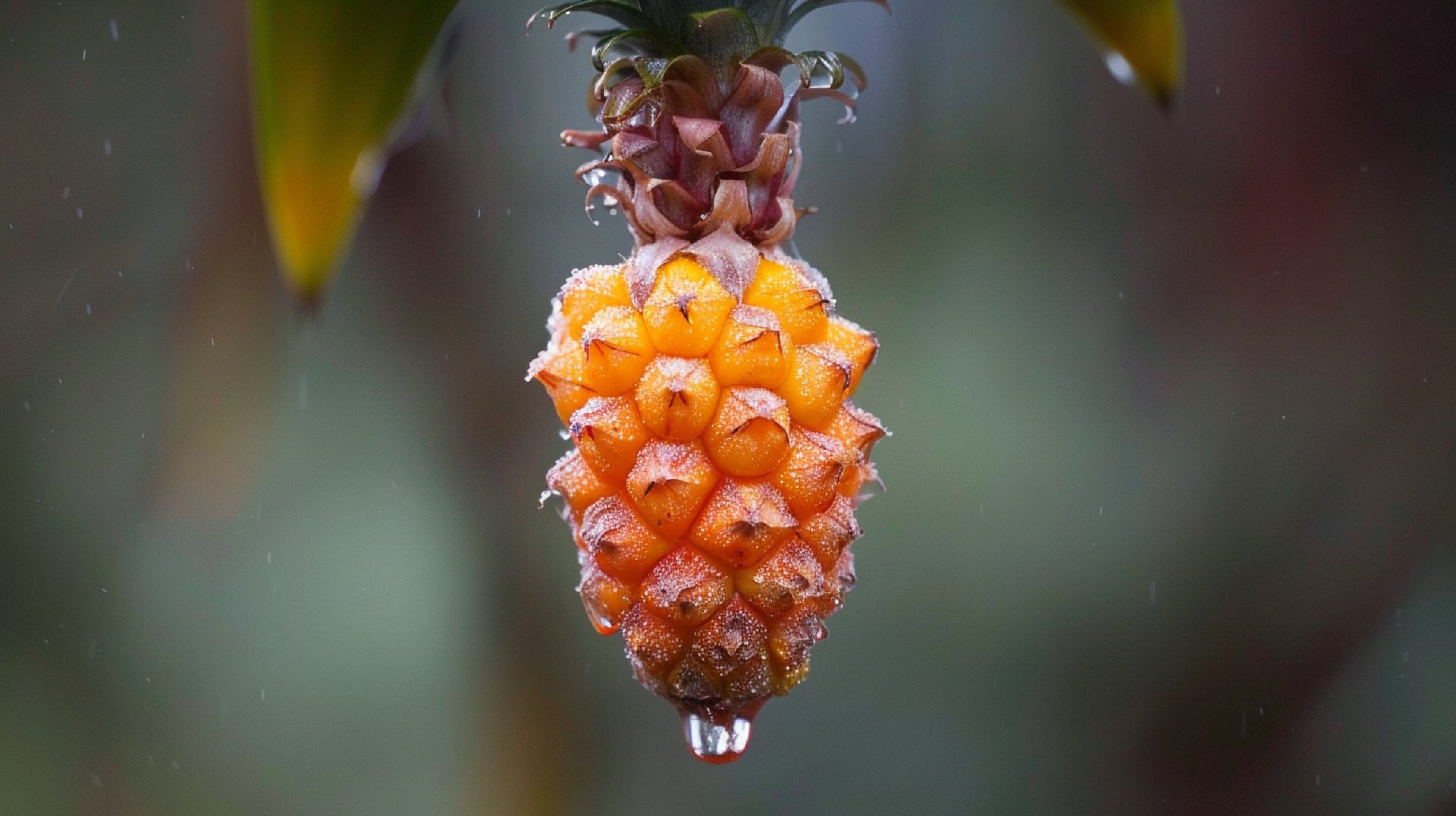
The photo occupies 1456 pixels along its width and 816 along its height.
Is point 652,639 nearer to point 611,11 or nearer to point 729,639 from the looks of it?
point 729,639

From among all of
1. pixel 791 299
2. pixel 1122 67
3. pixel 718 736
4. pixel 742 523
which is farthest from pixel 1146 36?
pixel 718 736

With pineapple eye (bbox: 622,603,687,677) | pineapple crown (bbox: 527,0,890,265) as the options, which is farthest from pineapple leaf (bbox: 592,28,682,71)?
pineapple eye (bbox: 622,603,687,677)

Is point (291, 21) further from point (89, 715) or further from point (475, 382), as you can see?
point (89, 715)

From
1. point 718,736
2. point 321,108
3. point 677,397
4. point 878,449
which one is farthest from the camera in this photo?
point 878,449

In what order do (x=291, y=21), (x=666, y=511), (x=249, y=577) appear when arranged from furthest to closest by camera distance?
(x=249, y=577)
(x=666, y=511)
(x=291, y=21)

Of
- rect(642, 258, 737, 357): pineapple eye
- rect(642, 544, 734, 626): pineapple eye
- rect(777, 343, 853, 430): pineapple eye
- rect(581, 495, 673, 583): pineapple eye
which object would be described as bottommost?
rect(642, 544, 734, 626): pineapple eye

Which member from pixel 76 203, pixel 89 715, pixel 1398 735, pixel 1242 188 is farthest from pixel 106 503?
pixel 1398 735

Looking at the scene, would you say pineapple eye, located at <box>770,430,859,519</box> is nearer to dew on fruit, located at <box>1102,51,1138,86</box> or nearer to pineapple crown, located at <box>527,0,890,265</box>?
pineapple crown, located at <box>527,0,890,265</box>
